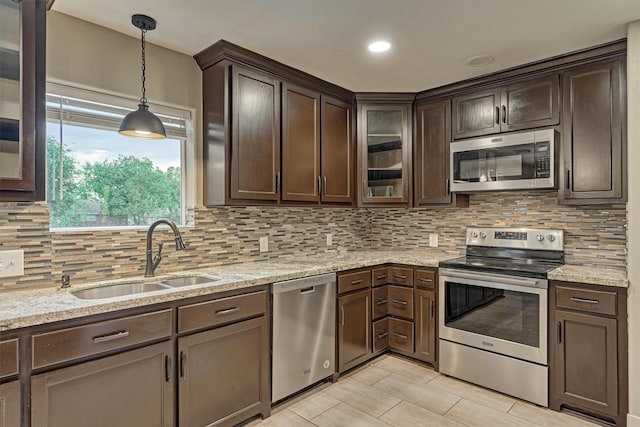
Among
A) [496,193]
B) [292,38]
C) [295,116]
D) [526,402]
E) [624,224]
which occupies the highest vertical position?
[292,38]

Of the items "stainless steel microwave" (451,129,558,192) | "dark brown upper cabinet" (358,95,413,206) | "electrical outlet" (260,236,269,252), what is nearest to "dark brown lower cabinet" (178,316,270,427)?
"electrical outlet" (260,236,269,252)

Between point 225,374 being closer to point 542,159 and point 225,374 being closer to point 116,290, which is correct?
point 116,290

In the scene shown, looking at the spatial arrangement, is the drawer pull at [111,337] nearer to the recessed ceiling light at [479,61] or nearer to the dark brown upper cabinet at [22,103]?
the dark brown upper cabinet at [22,103]

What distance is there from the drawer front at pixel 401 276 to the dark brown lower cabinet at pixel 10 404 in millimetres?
2478

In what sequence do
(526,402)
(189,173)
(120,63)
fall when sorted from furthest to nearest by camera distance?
(189,173), (526,402), (120,63)

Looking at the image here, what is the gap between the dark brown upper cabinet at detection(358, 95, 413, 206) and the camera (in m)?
3.47

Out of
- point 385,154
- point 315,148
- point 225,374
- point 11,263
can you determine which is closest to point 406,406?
point 225,374

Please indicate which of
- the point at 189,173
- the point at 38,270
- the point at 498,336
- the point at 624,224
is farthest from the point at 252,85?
the point at 624,224

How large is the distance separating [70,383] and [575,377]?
275cm

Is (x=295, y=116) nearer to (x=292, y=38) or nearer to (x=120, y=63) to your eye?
(x=292, y=38)

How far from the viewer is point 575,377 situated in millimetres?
2328

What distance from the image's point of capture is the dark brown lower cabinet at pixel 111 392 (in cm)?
152

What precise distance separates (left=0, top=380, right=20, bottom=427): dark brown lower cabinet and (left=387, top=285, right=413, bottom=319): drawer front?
248 centimetres

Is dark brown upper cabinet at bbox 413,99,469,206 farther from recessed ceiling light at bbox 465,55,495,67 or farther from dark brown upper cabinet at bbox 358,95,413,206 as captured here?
recessed ceiling light at bbox 465,55,495,67
